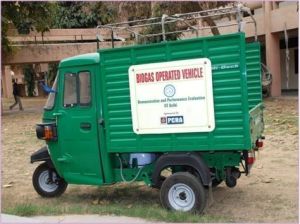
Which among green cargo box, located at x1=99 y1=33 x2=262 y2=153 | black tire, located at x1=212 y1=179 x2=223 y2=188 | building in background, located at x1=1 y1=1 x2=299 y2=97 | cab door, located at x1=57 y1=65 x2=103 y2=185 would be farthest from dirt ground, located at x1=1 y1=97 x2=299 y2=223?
building in background, located at x1=1 y1=1 x2=299 y2=97

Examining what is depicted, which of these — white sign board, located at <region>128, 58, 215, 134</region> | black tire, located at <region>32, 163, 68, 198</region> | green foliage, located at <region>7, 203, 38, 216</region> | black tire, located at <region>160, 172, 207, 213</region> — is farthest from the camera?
black tire, located at <region>32, 163, 68, 198</region>

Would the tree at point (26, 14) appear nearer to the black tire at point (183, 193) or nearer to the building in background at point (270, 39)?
the building in background at point (270, 39)

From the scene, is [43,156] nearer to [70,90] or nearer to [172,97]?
[70,90]

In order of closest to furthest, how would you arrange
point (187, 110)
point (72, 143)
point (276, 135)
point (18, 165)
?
1. point (187, 110)
2. point (72, 143)
3. point (18, 165)
4. point (276, 135)

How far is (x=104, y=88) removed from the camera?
698 cm

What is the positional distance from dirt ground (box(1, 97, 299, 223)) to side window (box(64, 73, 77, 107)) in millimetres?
1615

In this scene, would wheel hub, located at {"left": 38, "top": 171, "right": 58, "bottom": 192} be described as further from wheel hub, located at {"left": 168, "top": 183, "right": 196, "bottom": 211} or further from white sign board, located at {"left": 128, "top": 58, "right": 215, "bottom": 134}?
wheel hub, located at {"left": 168, "top": 183, "right": 196, "bottom": 211}

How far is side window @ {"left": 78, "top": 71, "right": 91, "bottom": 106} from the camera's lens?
721 centimetres

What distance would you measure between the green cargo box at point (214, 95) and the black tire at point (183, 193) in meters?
0.39

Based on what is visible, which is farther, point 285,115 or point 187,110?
point 285,115

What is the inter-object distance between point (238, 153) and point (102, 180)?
1997 millimetres

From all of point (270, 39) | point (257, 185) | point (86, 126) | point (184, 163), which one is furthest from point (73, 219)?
point (270, 39)

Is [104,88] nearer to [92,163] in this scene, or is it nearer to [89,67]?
[89,67]

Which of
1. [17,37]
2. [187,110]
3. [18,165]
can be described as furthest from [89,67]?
[17,37]
